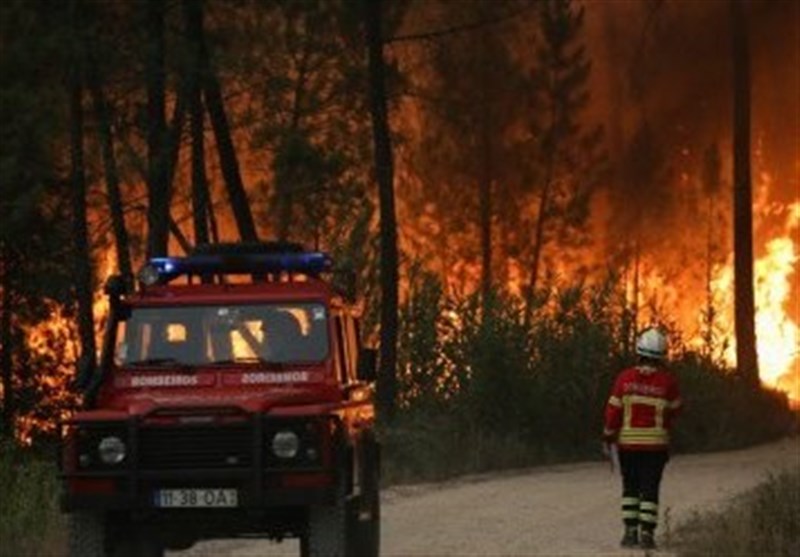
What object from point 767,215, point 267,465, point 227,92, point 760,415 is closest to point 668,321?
point 760,415

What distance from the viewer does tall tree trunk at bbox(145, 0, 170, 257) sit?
26938 millimetres

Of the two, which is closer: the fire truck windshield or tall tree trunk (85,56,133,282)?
the fire truck windshield

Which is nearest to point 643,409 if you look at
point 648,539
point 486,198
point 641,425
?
point 641,425

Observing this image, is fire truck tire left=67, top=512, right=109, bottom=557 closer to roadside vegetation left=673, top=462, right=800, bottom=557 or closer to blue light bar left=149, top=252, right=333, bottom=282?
blue light bar left=149, top=252, right=333, bottom=282

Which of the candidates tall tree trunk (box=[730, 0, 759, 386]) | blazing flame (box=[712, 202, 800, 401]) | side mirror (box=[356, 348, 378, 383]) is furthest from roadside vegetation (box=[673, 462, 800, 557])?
blazing flame (box=[712, 202, 800, 401])

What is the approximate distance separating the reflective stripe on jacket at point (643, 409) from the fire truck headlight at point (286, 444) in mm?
4349

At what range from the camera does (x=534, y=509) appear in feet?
64.9

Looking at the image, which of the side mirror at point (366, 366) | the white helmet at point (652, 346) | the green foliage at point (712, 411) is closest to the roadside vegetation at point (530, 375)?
the green foliage at point (712, 411)

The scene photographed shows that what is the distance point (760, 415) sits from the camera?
33.2 meters

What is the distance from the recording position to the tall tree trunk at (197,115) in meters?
26.9

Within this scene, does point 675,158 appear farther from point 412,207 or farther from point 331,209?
point 331,209

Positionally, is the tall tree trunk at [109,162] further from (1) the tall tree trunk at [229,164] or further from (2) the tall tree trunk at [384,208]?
(2) the tall tree trunk at [384,208]

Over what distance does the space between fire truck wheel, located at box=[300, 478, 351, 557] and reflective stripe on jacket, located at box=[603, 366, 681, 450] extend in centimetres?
403

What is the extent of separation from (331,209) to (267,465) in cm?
1774
